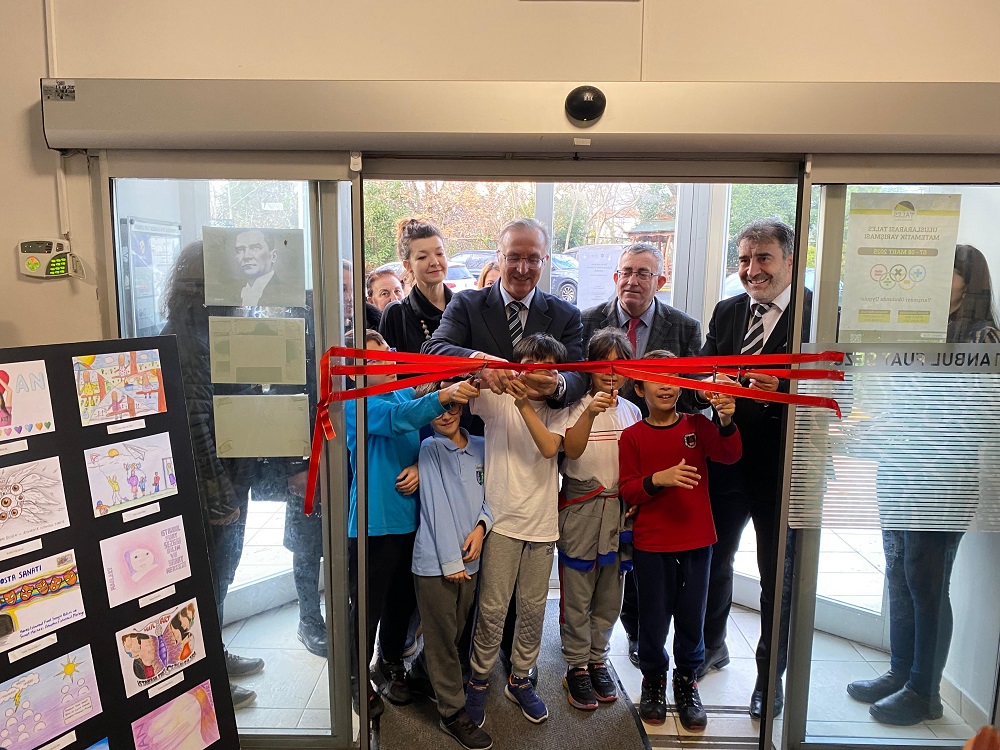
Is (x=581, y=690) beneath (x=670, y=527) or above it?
beneath

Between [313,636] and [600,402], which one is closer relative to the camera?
[600,402]

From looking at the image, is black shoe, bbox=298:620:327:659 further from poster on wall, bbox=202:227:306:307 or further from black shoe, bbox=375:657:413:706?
poster on wall, bbox=202:227:306:307

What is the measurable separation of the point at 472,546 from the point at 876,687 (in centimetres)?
155

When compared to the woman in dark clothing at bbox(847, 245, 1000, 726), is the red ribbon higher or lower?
higher

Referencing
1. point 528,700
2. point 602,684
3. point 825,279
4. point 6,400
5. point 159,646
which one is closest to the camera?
point 6,400

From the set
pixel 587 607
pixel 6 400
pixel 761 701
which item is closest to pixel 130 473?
pixel 6 400

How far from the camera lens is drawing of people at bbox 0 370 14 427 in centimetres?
163

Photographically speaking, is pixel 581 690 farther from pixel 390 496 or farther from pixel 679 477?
pixel 390 496

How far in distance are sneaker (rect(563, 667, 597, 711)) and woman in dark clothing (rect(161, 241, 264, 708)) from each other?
52.2 inches

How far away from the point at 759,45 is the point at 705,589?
1863 mm

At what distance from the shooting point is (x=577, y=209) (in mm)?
3469

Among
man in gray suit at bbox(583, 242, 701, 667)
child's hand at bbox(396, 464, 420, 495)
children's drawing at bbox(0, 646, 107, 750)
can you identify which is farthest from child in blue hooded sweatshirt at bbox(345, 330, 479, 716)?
man in gray suit at bbox(583, 242, 701, 667)

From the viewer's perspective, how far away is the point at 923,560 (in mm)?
2293

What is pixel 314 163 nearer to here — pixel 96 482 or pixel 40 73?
pixel 40 73
